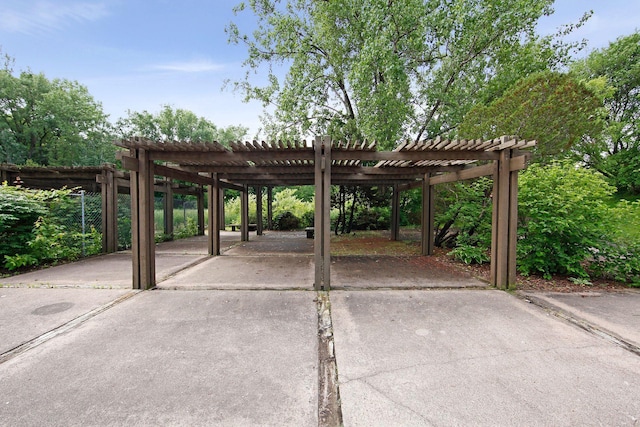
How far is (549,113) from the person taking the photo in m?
5.90

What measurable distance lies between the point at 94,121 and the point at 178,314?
2941 centimetres

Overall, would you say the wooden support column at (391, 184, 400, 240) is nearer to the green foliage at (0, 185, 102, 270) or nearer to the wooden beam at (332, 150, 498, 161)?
the wooden beam at (332, 150, 498, 161)

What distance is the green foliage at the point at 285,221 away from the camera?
1541 cm

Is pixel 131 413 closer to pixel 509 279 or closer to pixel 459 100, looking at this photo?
pixel 509 279

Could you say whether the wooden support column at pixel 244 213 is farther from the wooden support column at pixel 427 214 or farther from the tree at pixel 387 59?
the wooden support column at pixel 427 214

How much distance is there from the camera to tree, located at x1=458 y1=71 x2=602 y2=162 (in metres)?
5.84

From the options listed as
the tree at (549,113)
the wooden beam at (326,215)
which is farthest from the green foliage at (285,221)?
the wooden beam at (326,215)

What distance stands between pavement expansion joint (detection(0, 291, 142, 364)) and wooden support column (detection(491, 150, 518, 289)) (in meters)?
5.97

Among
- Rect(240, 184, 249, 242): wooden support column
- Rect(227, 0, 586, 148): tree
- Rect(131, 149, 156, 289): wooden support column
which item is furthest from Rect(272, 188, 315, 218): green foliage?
Rect(131, 149, 156, 289): wooden support column

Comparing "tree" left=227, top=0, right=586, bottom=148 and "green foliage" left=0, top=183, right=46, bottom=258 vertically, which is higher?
"tree" left=227, top=0, right=586, bottom=148

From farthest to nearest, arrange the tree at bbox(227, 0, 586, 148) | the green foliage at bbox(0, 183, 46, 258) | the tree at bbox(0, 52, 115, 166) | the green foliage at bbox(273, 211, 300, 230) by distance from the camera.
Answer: the tree at bbox(0, 52, 115, 166), the green foliage at bbox(273, 211, 300, 230), the tree at bbox(227, 0, 586, 148), the green foliage at bbox(0, 183, 46, 258)

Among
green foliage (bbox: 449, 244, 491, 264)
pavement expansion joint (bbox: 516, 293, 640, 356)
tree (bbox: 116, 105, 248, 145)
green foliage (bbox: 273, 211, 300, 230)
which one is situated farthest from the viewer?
tree (bbox: 116, 105, 248, 145)

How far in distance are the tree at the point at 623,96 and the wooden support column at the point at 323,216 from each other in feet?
67.2

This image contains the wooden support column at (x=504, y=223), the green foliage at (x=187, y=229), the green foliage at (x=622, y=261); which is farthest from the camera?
the green foliage at (x=187, y=229)
